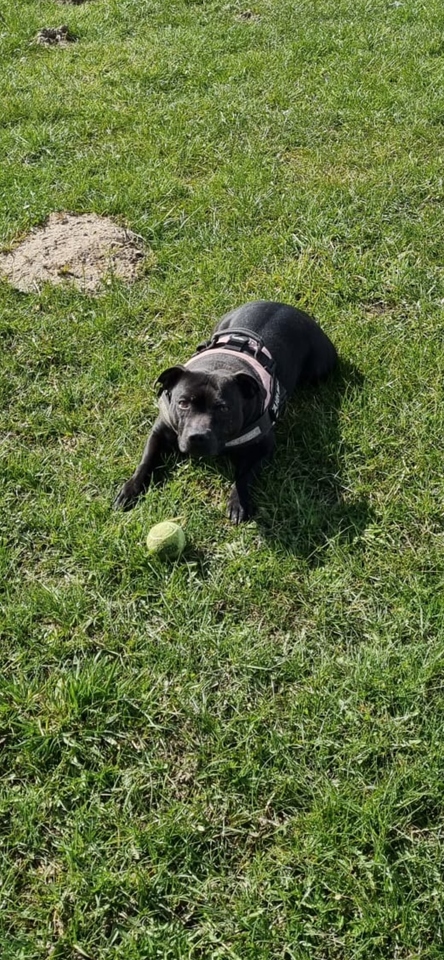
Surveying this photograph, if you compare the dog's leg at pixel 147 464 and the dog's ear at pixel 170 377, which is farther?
the dog's leg at pixel 147 464

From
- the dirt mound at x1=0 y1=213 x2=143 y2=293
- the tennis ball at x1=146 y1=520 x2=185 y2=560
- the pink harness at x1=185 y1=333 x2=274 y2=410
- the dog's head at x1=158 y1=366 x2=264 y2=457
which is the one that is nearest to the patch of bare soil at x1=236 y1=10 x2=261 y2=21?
the dirt mound at x1=0 y1=213 x2=143 y2=293

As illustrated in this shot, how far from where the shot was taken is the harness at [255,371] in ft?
11.3

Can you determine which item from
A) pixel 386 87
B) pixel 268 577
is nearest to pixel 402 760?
pixel 268 577

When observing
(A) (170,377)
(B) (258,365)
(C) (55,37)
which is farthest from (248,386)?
(C) (55,37)

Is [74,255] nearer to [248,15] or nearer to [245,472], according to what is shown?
[245,472]

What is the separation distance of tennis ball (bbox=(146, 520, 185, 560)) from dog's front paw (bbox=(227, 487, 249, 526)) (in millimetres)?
287

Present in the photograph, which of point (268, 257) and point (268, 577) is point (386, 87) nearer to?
point (268, 257)

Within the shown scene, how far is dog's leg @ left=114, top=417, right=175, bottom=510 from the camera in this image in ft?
11.3

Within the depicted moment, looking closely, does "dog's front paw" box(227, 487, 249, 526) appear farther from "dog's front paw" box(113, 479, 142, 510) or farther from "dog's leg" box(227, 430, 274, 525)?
"dog's front paw" box(113, 479, 142, 510)

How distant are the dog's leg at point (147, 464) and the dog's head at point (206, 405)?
14 centimetres

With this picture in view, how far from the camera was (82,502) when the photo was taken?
3.46 m

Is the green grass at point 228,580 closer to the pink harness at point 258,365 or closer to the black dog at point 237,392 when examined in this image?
the black dog at point 237,392

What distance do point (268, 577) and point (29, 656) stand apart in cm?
98

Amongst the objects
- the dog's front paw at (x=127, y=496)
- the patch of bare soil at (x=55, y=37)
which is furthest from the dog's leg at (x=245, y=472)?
the patch of bare soil at (x=55, y=37)
